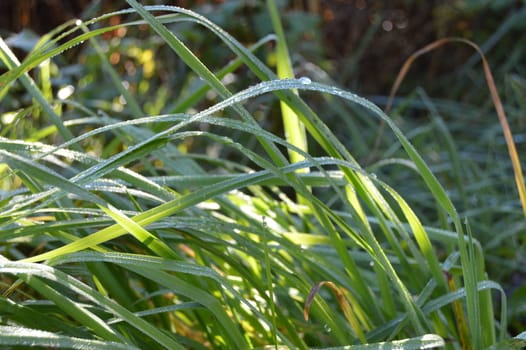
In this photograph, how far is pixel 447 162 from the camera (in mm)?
1997

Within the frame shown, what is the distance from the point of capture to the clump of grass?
659mm

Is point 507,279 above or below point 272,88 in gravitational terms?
below

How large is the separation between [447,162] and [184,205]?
145 cm

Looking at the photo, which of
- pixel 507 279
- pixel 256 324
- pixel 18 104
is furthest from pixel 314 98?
pixel 256 324

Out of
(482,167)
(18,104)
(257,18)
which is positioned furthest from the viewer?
(257,18)

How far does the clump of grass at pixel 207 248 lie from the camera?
659 mm

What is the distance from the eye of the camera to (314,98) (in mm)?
2482

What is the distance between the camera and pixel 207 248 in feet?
2.71

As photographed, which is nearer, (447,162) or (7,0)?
(447,162)

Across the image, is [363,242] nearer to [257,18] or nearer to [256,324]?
[256,324]

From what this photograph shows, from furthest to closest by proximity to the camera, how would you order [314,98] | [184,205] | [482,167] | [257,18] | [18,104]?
[314,98] → [257,18] → [482,167] → [18,104] → [184,205]

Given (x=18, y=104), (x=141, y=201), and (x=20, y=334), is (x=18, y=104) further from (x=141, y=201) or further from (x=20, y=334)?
(x=20, y=334)

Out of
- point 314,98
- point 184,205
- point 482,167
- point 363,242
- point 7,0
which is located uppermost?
point 7,0

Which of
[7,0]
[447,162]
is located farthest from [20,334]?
[7,0]
